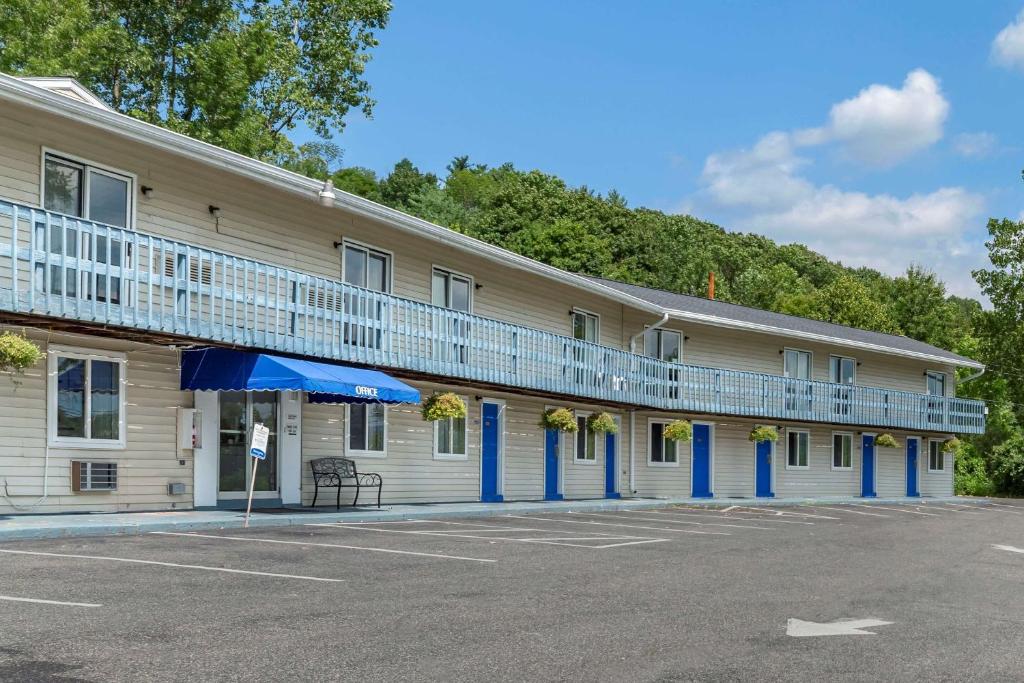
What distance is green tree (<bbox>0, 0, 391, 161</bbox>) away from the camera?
1606 inches

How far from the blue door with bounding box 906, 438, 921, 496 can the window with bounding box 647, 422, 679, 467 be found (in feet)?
51.8

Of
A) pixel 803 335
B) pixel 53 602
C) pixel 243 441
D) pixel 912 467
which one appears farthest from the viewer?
pixel 912 467

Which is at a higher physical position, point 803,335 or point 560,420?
point 803,335

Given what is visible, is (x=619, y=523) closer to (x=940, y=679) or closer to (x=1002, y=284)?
(x=940, y=679)

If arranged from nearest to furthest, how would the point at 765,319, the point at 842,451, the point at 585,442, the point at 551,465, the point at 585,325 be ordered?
the point at 551,465, the point at 585,325, the point at 585,442, the point at 765,319, the point at 842,451

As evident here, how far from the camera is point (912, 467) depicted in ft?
160

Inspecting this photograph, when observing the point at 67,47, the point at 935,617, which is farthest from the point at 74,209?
the point at 67,47

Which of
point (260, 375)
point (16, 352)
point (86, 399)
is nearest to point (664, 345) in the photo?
point (260, 375)

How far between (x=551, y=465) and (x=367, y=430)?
8.29 m

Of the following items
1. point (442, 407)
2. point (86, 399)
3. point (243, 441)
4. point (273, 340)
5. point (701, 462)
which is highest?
Answer: point (273, 340)

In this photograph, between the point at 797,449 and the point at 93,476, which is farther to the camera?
the point at 797,449

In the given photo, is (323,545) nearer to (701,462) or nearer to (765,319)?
(701,462)

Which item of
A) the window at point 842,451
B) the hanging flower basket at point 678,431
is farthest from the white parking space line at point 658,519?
the window at point 842,451

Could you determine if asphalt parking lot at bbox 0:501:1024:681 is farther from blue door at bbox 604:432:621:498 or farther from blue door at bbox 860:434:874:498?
blue door at bbox 860:434:874:498
